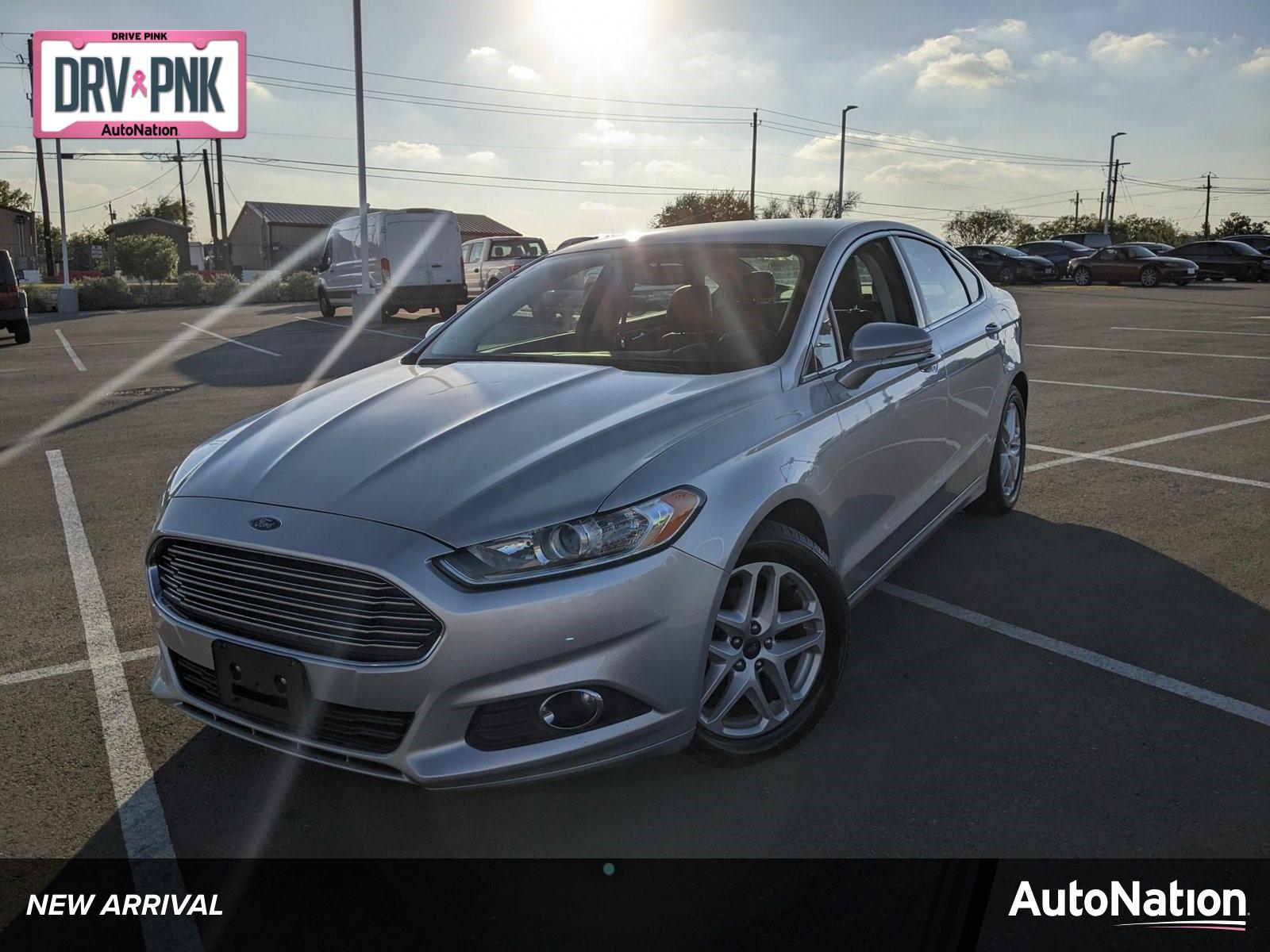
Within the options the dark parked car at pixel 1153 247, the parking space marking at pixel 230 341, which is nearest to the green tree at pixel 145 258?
the parking space marking at pixel 230 341

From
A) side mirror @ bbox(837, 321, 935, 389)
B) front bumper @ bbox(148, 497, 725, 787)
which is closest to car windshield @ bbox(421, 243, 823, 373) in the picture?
side mirror @ bbox(837, 321, 935, 389)

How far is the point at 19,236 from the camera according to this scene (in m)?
83.1

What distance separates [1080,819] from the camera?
2.80m

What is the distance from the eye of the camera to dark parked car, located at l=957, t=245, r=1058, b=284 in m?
36.5

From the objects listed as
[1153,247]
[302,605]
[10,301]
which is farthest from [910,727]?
[1153,247]

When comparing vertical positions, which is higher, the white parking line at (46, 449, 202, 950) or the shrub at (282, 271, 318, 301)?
the shrub at (282, 271, 318, 301)

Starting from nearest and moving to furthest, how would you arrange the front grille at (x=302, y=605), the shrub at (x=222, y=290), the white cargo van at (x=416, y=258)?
1. the front grille at (x=302, y=605)
2. the white cargo van at (x=416, y=258)
3. the shrub at (x=222, y=290)

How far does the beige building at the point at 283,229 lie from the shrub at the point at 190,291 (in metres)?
45.5

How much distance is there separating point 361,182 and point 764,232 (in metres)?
19.8

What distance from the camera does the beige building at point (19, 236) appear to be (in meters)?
79.6

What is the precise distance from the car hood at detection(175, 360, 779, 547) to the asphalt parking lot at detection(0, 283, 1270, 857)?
0.84 meters

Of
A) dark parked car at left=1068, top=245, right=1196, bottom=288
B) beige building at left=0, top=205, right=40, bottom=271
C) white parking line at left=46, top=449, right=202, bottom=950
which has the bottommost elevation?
white parking line at left=46, top=449, right=202, bottom=950

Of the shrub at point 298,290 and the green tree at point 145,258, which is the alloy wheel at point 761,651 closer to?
the shrub at point 298,290

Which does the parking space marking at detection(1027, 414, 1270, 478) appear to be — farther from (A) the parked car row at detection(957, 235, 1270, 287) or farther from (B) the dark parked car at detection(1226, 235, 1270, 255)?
(B) the dark parked car at detection(1226, 235, 1270, 255)
